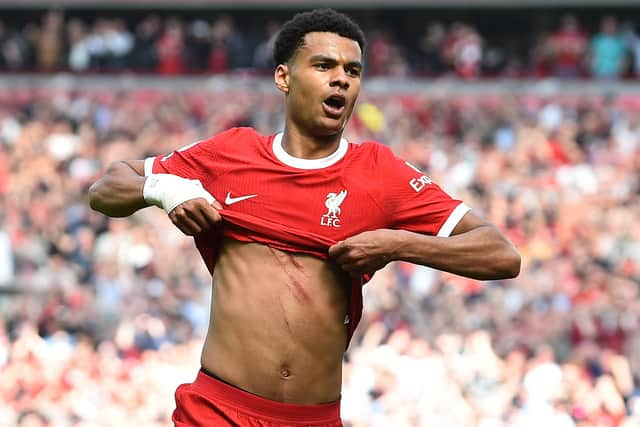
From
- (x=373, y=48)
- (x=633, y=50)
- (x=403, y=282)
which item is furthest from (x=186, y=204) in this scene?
(x=373, y=48)

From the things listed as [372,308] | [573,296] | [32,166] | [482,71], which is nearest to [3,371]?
[372,308]

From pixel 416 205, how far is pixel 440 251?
0.93 ft

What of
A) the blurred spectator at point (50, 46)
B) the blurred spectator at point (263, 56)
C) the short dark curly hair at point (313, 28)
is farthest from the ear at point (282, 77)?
the blurred spectator at point (50, 46)

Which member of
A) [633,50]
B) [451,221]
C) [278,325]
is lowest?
[633,50]

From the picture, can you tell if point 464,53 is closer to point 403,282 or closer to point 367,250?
point 403,282

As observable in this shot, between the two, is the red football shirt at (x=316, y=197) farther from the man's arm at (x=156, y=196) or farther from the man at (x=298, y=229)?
the man's arm at (x=156, y=196)

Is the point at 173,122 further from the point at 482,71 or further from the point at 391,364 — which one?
the point at 391,364

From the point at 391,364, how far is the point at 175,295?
3.33 meters

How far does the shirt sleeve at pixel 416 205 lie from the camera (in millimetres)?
5359

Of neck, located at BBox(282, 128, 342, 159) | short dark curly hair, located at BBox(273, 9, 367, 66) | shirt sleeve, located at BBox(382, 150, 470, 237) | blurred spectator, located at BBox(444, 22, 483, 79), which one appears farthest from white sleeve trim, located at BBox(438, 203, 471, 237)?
blurred spectator, located at BBox(444, 22, 483, 79)

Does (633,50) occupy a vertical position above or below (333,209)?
below

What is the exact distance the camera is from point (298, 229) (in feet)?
17.4

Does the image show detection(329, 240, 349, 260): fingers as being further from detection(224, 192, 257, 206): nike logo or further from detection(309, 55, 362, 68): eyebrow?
detection(309, 55, 362, 68): eyebrow

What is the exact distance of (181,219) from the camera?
522 centimetres
